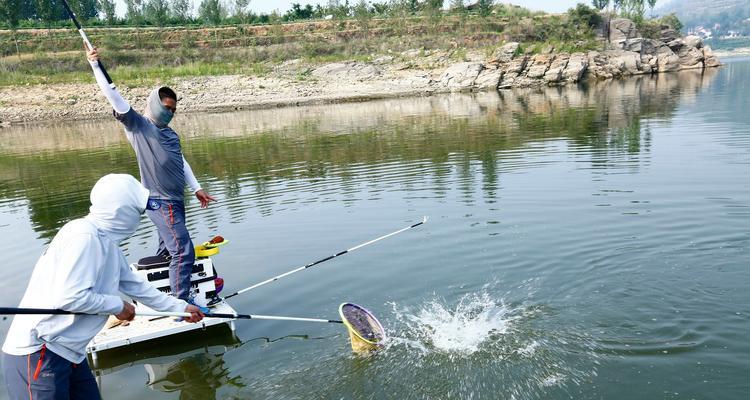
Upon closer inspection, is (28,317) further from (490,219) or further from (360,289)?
(490,219)

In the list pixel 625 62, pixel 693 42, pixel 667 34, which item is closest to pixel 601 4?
pixel 667 34

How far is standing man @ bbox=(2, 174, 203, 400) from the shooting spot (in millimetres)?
3758

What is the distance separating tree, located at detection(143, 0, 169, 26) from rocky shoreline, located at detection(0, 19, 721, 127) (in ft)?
94.4

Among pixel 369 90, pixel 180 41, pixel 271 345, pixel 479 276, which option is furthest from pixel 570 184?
pixel 180 41

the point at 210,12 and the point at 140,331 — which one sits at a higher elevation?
the point at 210,12

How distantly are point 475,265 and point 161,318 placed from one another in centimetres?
464

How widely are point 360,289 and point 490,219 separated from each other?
13.1ft

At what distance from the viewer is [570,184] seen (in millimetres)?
14062

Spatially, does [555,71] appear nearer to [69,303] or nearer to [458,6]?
[458,6]

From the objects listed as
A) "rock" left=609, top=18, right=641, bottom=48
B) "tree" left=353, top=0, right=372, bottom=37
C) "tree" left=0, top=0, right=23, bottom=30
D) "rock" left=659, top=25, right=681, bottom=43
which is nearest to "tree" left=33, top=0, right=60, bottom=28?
"tree" left=0, top=0, right=23, bottom=30

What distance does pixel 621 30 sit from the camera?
69.2 meters

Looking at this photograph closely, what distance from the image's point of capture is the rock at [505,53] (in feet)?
194

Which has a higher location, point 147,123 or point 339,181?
point 147,123

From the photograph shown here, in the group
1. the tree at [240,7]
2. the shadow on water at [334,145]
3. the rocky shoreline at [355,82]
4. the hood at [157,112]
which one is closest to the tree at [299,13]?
the tree at [240,7]
